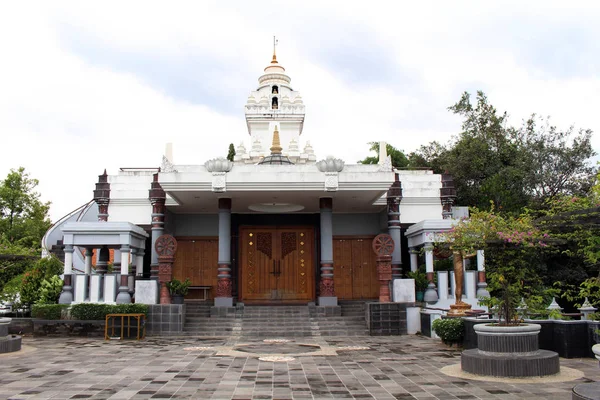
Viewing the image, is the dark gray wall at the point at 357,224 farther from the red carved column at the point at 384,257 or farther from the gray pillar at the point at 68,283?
the gray pillar at the point at 68,283

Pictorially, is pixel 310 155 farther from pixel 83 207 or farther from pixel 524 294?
pixel 524 294

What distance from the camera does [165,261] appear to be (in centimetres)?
1469

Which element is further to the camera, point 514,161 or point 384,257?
point 514,161

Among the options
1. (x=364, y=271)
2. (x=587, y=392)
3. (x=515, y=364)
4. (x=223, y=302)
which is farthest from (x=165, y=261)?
(x=587, y=392)

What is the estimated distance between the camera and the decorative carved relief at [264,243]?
715 inches

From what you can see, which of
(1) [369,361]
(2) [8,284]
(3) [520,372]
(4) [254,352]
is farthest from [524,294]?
(2) [8,284]

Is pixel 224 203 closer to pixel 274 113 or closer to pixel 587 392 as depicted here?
pixel 274 113

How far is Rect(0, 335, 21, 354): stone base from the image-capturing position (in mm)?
10641

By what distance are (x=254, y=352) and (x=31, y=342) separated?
A: 5.56 meters

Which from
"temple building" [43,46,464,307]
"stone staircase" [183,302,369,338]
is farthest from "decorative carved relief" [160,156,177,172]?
"stone staircase" [183,302,369,338]

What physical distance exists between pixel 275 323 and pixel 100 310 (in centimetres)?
435

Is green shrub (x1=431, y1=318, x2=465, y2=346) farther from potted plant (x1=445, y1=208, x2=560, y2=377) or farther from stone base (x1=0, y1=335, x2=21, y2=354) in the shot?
stone base (x1=0, y1=335, x2=21, y2=354)

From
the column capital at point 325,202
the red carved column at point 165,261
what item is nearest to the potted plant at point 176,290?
the red carved column at point 165,261

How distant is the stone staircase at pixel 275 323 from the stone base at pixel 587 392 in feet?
28.3
